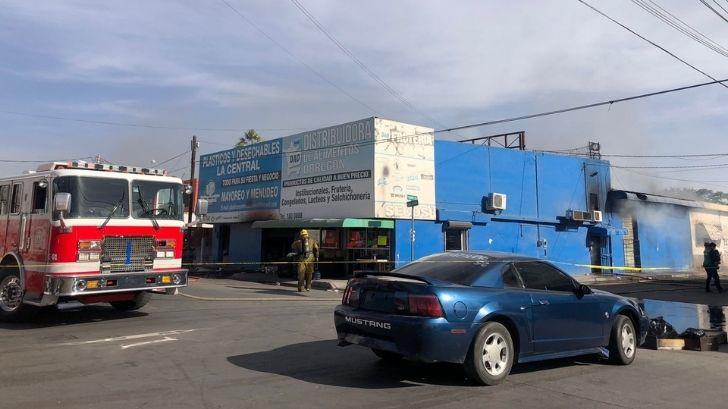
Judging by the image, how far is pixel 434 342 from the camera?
5.62 metres

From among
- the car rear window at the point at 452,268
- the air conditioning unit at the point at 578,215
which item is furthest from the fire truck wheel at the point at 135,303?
the air conditioning unit at the point at 578,215

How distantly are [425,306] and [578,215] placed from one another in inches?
903

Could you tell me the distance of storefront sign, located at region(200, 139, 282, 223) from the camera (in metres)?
25.6

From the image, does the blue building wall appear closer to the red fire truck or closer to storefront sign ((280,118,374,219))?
storefront sign ((280,118,374,219))

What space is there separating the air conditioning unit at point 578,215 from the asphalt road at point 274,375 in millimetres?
18931

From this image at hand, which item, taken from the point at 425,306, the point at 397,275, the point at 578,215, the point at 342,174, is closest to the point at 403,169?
the point at 342,174

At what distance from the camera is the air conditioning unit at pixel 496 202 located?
23406 mm

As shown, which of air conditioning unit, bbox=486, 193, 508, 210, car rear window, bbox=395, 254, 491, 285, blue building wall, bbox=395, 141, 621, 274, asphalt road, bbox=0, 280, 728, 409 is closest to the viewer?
asphalt road, bbox=0, 280, 728, 409

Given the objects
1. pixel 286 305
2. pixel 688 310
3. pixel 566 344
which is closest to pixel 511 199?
pixel 688 310

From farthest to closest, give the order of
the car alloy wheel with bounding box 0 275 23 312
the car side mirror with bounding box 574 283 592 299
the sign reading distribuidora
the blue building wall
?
the blue building wall → the sign reading distribuidora → the car alloy wheel with bounding box 0 275 23 312 → the car side mirror with bounding box 574 283 592 299

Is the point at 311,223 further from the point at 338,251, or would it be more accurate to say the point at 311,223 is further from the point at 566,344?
the point at 566,344

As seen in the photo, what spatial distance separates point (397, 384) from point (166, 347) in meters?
3.68

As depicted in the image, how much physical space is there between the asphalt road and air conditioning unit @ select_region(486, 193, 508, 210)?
1503cm

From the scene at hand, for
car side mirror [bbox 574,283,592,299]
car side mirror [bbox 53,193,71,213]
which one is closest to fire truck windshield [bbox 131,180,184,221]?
car side mirror [bbox 53,193,71,213]
